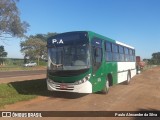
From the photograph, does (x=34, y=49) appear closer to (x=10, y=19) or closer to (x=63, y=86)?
(x=10, y=19)

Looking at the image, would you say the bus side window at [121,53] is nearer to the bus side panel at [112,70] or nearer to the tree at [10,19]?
the bus side panel at [112,70]

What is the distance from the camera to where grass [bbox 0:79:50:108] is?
13.9 metres

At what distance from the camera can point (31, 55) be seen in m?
101

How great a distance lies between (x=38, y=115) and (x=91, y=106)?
8.97 feet

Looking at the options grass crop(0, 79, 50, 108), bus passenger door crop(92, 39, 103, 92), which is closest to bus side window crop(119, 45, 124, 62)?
bus passenger door crop(92, 39, 103, 92)

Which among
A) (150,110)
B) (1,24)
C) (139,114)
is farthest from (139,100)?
(1,24)

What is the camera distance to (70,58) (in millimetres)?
14125

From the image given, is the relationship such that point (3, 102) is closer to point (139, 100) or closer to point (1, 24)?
point (139, 100)

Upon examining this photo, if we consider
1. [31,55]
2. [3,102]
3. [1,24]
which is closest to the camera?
[3,102]

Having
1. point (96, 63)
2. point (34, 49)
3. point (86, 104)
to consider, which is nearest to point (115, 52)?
point (96, 63)

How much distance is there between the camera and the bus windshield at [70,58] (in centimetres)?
1393

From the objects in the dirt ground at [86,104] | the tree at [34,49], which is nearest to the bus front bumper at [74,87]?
the dirt ground at [86,104]

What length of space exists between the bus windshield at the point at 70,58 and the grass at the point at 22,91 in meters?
2.02

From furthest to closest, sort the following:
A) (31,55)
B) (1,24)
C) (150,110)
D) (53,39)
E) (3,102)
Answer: (31,55)
(1,24)
(53,39)
(3,102)
(150,110)
